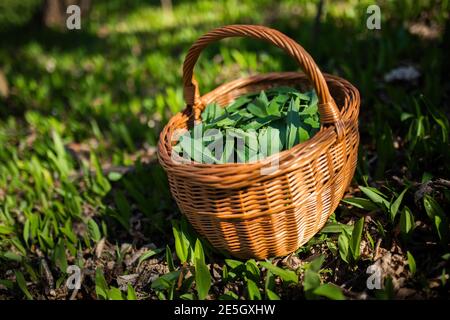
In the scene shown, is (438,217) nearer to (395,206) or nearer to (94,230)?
(395,206)

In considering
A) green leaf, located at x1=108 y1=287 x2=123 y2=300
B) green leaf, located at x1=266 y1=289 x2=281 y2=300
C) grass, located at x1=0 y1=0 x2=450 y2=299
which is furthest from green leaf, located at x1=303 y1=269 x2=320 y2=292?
green leaf, located at x1=108 y1=287 x2=123 y2=300

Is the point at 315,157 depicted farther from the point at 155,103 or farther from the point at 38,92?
the point at 38,92

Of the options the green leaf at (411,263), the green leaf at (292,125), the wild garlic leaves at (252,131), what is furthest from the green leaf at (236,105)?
the green leaf at (411,263)

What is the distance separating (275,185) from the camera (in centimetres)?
122

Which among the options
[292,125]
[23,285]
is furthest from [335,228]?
[23,285]

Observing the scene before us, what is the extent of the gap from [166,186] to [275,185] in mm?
829

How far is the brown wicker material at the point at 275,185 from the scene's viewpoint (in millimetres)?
1193

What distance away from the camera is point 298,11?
3.88 metres

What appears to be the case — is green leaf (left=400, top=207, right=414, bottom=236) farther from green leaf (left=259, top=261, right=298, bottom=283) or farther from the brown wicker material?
green leaf (left=259, top=261, right=298, bottom=283)

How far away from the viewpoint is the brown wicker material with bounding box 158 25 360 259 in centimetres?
119

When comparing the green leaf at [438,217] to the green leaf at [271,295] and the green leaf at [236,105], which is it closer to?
the green leaf at [271,295]
